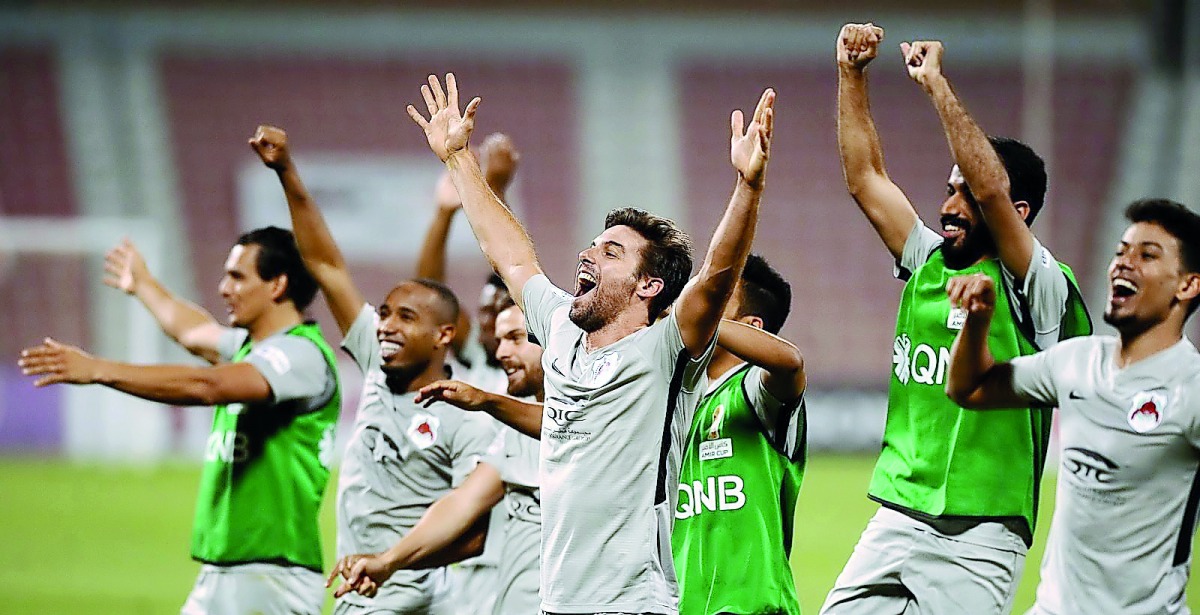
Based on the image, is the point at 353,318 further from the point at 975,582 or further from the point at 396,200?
the point at 396,200

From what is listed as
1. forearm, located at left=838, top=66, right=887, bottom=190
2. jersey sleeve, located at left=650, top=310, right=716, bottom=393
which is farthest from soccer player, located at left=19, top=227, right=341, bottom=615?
forearm, located at left=838, top=66, right=887, bottom=190

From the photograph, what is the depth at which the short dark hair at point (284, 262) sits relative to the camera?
6.86 m

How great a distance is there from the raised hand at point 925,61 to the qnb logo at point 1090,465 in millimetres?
1348

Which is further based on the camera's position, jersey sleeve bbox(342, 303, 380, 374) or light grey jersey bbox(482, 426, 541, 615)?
jersey sleeve bbox(342, 303, 380, 374)

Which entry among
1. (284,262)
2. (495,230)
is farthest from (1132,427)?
(284,262)

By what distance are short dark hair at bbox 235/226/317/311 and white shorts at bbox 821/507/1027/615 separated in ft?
9.75

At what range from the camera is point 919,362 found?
17.9ft

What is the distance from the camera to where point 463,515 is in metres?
5.94

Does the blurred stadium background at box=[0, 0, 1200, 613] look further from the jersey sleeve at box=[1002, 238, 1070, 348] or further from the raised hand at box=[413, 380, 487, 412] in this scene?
the raised hand at box=[413, 380, 487, 412]

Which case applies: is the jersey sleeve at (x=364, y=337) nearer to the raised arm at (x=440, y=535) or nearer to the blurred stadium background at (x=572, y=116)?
the raised arm at (x=440, y=535)

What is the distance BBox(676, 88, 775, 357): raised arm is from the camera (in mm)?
4371

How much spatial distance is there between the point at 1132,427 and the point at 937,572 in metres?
1.02

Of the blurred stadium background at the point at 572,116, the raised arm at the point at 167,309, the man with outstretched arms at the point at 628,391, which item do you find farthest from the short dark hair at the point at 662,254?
the blurred stadium background at the point at 572,116

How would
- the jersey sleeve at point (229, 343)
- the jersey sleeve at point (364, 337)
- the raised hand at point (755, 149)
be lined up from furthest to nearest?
the jersey sleeve at point (229, 343), the jersey sleeve at point (364, 337), the raised hand at point (755, 149)
